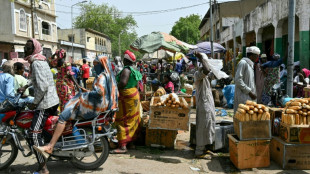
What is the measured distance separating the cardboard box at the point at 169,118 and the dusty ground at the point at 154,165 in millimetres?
596

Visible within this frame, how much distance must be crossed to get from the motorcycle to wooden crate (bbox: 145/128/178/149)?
1.37 metres

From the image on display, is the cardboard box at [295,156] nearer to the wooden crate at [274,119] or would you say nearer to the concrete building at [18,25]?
the wooden crate at [274,119]

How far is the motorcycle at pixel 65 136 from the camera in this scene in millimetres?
4145

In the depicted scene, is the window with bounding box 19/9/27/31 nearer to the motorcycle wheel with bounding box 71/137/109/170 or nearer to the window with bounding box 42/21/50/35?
the window with bounding box 42/21/50/35

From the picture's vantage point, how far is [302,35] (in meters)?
9.88

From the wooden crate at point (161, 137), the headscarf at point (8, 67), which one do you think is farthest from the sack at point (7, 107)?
the wooden crate at point (161, 137)

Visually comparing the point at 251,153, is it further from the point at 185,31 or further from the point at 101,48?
the point at 185,31

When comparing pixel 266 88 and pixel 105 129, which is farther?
pixel 266 88

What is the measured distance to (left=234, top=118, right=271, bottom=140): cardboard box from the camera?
4449mm

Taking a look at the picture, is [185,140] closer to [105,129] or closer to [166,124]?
[166,124]

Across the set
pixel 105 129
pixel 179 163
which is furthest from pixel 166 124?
pixel 105 129

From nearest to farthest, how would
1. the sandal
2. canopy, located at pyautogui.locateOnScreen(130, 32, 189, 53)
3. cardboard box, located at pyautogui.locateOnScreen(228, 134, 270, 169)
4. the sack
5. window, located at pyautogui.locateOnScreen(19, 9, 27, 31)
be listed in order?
the sack → cardboard box, located at pyautogui.locateOnScreen(228, 134, 270, 169) → the sandal → canopy, located at pyautogui.locateOnScreen(130, 32, 189, 53) → window, located at pyautogui.locateOnScreen(19, 9, 27, 31)

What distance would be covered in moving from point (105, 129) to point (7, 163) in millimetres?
1654

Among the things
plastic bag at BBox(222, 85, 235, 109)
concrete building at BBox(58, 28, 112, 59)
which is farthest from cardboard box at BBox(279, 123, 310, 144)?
concrete building at BBox(58, 28, 112, 59)
